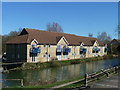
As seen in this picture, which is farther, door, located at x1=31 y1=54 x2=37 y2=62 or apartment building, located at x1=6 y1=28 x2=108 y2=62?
door, located at x1=31 y1=54 x2=37 y2=62

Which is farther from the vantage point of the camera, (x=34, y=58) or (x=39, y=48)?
(x=39, y=48)

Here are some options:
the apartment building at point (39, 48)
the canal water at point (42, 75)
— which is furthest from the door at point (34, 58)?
the canal water at point (42, 75)

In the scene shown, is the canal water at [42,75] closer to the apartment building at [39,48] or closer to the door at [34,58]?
the door at [34,58]

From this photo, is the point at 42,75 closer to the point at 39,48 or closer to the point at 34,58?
the point at 34,58

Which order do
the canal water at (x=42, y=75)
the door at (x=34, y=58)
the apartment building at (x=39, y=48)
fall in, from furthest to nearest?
1. the door at (x=34, y=58)
2. the apartment building at (x=39, y=48)
3. the canal water at (x=42, y=75)

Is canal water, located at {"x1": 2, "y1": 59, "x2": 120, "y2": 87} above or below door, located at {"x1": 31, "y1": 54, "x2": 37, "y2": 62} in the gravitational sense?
below

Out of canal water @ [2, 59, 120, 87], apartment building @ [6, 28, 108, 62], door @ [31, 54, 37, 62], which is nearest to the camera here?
canal water @ [2, 59, 120, 87]

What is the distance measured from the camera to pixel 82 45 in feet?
158

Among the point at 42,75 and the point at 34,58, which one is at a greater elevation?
the point at 34,58

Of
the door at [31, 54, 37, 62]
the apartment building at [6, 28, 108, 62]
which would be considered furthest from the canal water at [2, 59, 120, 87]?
the apartment building at [6, 28, 108, 62]

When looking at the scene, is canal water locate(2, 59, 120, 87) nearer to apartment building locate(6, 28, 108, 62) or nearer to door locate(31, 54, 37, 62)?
door locate(31, 54, 37, 62)

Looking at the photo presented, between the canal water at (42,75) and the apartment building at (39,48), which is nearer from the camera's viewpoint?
the canal water at (42,75)

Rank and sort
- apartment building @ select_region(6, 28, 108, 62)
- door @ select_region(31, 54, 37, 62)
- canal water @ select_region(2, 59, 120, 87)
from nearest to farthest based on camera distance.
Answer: canal water @ select_region(2, 59, 120, 87)
apartment building @ select_region(6, 28, 108, 62)
door @ select_region(31, 54, 37, 62)

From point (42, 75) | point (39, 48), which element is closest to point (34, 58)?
point (39, 48)
